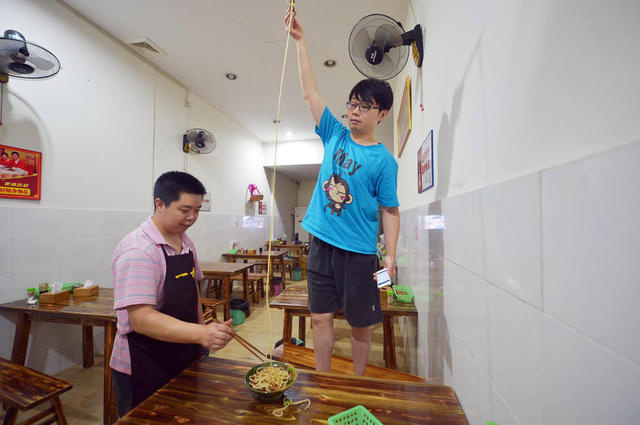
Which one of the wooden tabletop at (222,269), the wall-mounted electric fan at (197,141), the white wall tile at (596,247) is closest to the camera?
the white wall tile at (596,247)

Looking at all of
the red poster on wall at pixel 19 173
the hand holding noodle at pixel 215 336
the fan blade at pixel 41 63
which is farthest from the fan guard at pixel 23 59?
the hand holding noodle at pixel 215 336

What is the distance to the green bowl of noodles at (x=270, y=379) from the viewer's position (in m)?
0.82

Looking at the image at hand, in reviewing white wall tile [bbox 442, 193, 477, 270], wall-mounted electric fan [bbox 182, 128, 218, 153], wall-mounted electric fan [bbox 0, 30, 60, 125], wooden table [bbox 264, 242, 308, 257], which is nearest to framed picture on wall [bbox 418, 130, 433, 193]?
white wall tile [bbox 442, 193, 477, 270]

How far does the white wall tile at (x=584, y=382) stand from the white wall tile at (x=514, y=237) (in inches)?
3.7

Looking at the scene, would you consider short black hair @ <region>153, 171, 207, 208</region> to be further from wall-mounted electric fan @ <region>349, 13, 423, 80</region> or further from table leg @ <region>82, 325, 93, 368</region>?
table leg @ <region>82, 325, 93, 368</region>

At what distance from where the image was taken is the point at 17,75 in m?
2.11

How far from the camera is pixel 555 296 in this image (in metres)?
0.49

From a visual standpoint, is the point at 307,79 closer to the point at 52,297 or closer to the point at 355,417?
the point at 355,417

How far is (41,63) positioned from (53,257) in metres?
1.71

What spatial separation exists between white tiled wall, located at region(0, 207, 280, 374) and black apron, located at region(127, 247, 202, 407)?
213 cm

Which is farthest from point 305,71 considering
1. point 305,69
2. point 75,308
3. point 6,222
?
point 6,222

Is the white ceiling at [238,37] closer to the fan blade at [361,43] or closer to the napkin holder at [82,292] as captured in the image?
the fan blade at [361,43]

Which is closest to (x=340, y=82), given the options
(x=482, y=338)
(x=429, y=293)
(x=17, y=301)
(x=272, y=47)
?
(x=272, y=47)

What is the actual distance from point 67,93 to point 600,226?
392 cm
